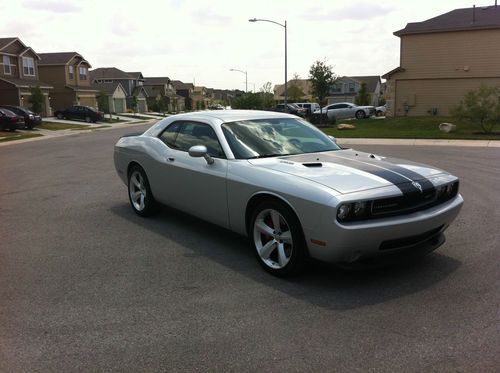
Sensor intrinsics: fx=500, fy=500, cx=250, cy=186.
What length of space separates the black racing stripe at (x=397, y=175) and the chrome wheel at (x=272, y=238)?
90 centimetres

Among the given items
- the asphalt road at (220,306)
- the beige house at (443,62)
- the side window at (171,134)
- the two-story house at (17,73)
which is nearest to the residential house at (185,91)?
the two-story house at (17,73)

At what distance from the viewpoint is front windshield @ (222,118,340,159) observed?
17.5 feet

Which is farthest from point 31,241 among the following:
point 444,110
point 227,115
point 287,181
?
point 444,110

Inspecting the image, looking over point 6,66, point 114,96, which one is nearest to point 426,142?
point 6,66

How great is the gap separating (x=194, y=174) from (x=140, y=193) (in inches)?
69.3

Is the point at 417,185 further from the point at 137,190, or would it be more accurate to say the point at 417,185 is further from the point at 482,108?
the point at 482,108

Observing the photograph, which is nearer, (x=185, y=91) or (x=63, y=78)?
(x=63, y=78)

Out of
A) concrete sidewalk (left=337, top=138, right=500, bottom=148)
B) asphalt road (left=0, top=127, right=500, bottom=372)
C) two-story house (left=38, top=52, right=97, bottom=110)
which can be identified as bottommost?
concrete sidewalk (left=337, top=138, right=500, bottom=148)

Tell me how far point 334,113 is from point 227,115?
3283 cm

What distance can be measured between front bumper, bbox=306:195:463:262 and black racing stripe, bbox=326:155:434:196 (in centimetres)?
21

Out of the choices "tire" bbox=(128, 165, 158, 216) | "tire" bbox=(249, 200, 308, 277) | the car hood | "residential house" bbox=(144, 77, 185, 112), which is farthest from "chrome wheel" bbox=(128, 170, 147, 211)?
"residential house" bbox=(144, 77, 185, 112)

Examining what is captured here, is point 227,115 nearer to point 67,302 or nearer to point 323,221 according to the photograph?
point 323,221

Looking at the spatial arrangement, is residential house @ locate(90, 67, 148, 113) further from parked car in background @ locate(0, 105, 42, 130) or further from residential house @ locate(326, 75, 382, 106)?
parked car in background @ locate(0, 105, 42, 130)

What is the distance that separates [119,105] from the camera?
73.5 meters
